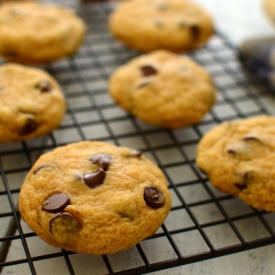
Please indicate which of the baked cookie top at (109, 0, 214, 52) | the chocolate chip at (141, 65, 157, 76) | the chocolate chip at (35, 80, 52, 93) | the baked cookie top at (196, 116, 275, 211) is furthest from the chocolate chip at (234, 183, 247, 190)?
the baked cookie top at (109, 0, 214, 52)

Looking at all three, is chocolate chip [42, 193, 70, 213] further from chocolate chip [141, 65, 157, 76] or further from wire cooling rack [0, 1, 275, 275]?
chocolate chip [141, 65, 157, 76]

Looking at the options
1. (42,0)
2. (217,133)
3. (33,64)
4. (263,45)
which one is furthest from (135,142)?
(42,0)

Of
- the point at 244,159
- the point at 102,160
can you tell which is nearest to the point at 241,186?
the point at 244,159

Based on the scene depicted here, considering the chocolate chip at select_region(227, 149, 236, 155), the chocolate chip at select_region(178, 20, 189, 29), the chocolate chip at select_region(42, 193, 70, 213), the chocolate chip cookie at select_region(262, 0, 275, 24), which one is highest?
the chocolate chip cookie at select_region(262, 0, 275, 24)

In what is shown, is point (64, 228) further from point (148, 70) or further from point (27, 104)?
point (148, 70)

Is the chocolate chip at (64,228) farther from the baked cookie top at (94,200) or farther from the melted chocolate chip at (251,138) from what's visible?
the melted chocolate chip at (251,138)
